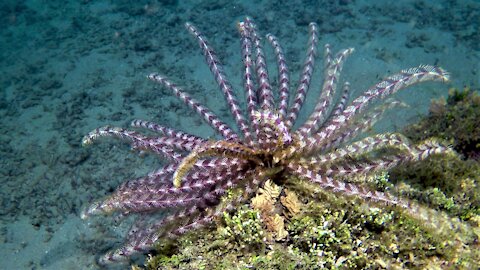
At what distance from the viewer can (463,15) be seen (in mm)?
10477

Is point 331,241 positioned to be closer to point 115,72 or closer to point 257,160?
point 257,160

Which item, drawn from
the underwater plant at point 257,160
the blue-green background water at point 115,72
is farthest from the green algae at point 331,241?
the blue-green background water at point 115,72

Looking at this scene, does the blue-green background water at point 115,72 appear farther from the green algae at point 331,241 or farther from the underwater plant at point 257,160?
the green algae at point 331,241

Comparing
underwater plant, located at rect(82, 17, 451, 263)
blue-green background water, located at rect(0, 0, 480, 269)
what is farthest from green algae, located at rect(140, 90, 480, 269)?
blue-green background water, located at rect(0, 0, 480, 269)

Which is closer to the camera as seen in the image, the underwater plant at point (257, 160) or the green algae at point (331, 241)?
the green algae at point (331, 241)

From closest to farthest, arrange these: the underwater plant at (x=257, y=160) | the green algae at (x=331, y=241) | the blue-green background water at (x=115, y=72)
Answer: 1. the green algae at (x=331, y=241)
2. the underwater plant at (x=257, y=160)
3. the blue-green background water at (x=115, y=72)

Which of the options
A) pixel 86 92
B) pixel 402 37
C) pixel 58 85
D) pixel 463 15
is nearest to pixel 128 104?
pixel 86 92

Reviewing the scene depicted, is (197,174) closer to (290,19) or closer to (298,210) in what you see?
(298,210)

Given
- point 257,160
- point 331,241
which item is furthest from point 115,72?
point 331,241

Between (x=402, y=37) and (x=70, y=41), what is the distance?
9420 millimetres

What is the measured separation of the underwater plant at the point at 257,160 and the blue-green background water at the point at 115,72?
9.55ft

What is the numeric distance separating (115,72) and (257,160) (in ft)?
24.0

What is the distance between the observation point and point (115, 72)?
30.1 feet

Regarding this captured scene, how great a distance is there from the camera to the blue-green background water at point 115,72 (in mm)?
6121
